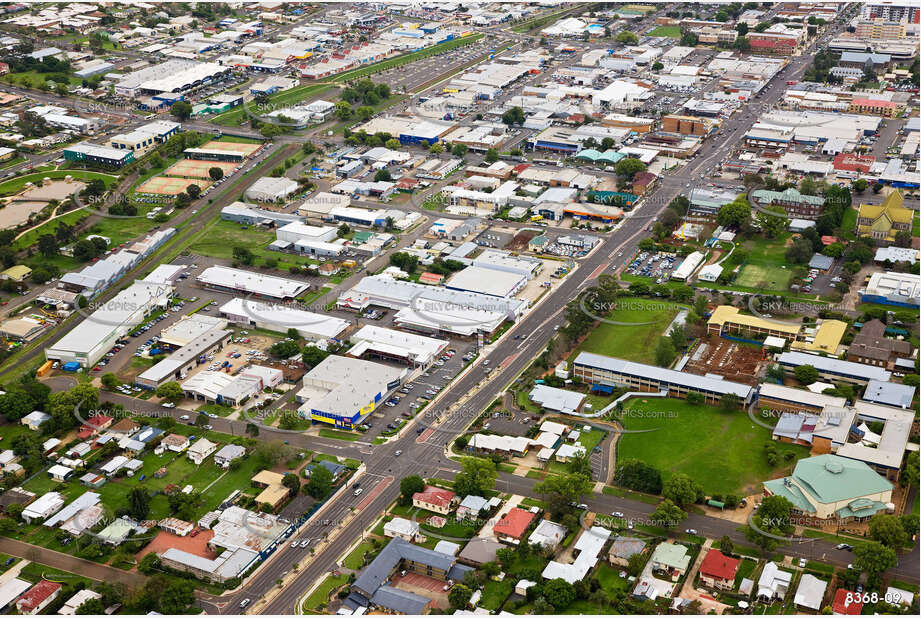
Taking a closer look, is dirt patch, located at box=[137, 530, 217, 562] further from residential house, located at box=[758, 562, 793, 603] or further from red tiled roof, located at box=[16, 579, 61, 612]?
residential house, located at box=[758, 562, 793, 603]

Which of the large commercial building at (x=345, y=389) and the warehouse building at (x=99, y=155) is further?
the warehouse building at (x=99, y=155)

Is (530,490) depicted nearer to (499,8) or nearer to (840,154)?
(840,154)

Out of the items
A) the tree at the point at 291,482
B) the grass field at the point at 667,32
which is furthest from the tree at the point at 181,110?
the grass field at the point at 667,32

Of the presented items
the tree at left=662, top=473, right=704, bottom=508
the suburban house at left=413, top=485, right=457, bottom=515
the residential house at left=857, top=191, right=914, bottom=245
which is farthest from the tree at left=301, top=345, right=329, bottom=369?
the residential house at left=857, top=191, right=914, bottom=245

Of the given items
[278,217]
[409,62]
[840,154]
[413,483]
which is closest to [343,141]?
[278,217]

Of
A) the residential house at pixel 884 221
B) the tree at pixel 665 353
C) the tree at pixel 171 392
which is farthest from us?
the residential house at pixel 884 221

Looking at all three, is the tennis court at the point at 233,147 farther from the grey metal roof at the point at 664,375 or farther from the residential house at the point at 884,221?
the residential house at the point at 884,221
